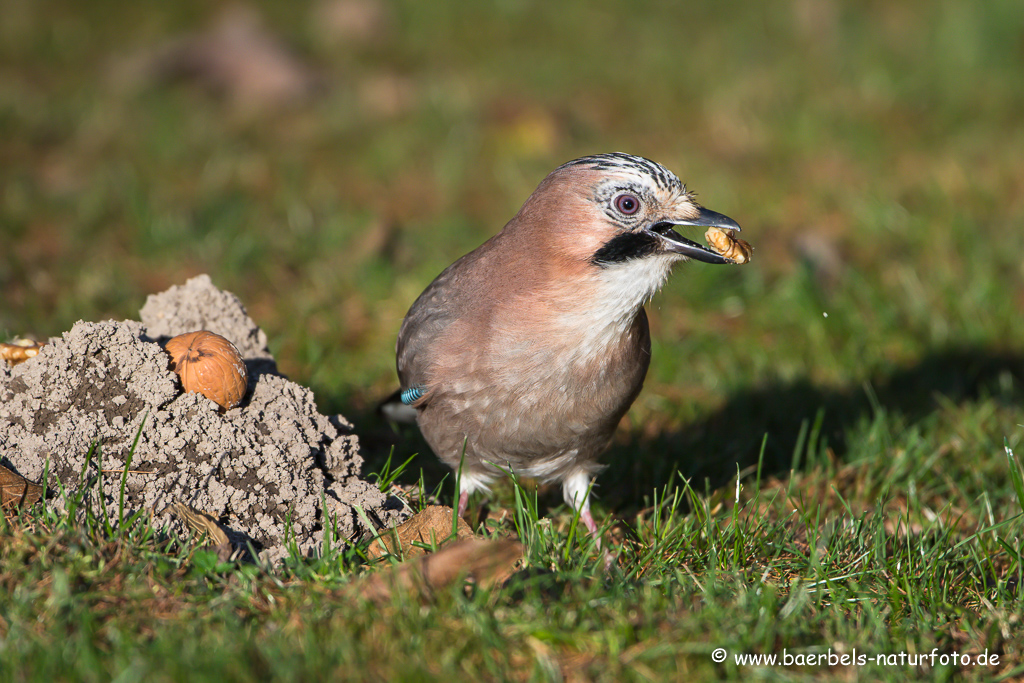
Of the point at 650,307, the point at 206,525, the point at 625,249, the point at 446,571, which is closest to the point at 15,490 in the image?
the point at 206,525

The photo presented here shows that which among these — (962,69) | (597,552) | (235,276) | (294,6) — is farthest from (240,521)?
(294,6)

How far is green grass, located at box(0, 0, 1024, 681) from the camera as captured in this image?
279cm

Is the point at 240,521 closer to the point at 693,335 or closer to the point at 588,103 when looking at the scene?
the point at 693,335

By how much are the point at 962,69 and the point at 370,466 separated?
832 centimetres

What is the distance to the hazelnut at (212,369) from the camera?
3502 mm

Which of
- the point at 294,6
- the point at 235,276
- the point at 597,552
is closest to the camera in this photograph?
the point at 597,552

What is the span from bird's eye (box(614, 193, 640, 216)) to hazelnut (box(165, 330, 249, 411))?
60.2 inches

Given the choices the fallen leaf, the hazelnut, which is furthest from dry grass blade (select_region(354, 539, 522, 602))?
the hazelnut

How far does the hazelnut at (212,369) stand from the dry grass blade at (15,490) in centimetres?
60

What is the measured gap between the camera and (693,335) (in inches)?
238

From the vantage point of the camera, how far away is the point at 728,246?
3.84m

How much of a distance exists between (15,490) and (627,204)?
2340 millimetres

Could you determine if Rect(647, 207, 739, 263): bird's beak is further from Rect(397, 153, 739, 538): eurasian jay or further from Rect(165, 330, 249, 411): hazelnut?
Rect(165, 330, 249, 411): hazelnut

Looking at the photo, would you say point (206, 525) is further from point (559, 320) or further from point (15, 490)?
point (559, 320)
